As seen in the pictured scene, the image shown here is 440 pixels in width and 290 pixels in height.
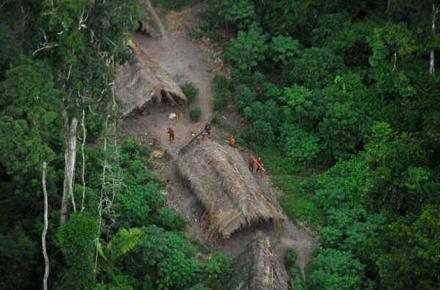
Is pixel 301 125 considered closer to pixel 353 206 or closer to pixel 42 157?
pixel 353 206

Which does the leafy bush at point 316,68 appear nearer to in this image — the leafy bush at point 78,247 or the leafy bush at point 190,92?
the leafy bush at point 190,92

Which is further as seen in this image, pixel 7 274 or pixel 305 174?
pixel 305 174

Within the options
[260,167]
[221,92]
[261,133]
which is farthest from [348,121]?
[221,92]

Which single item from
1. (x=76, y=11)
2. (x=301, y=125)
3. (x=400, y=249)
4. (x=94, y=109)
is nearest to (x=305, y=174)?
(x=301, y=125)

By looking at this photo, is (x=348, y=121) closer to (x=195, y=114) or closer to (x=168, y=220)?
(x=195, y=114)

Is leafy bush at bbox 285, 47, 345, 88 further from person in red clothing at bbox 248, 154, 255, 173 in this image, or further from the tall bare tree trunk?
the tall bare tree trunk

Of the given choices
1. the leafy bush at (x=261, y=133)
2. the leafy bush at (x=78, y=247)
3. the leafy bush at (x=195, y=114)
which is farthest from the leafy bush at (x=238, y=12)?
the leafy bush at (x=78, y=247)

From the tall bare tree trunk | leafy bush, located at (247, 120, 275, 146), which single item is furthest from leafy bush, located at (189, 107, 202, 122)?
the tall bare tree trunk
